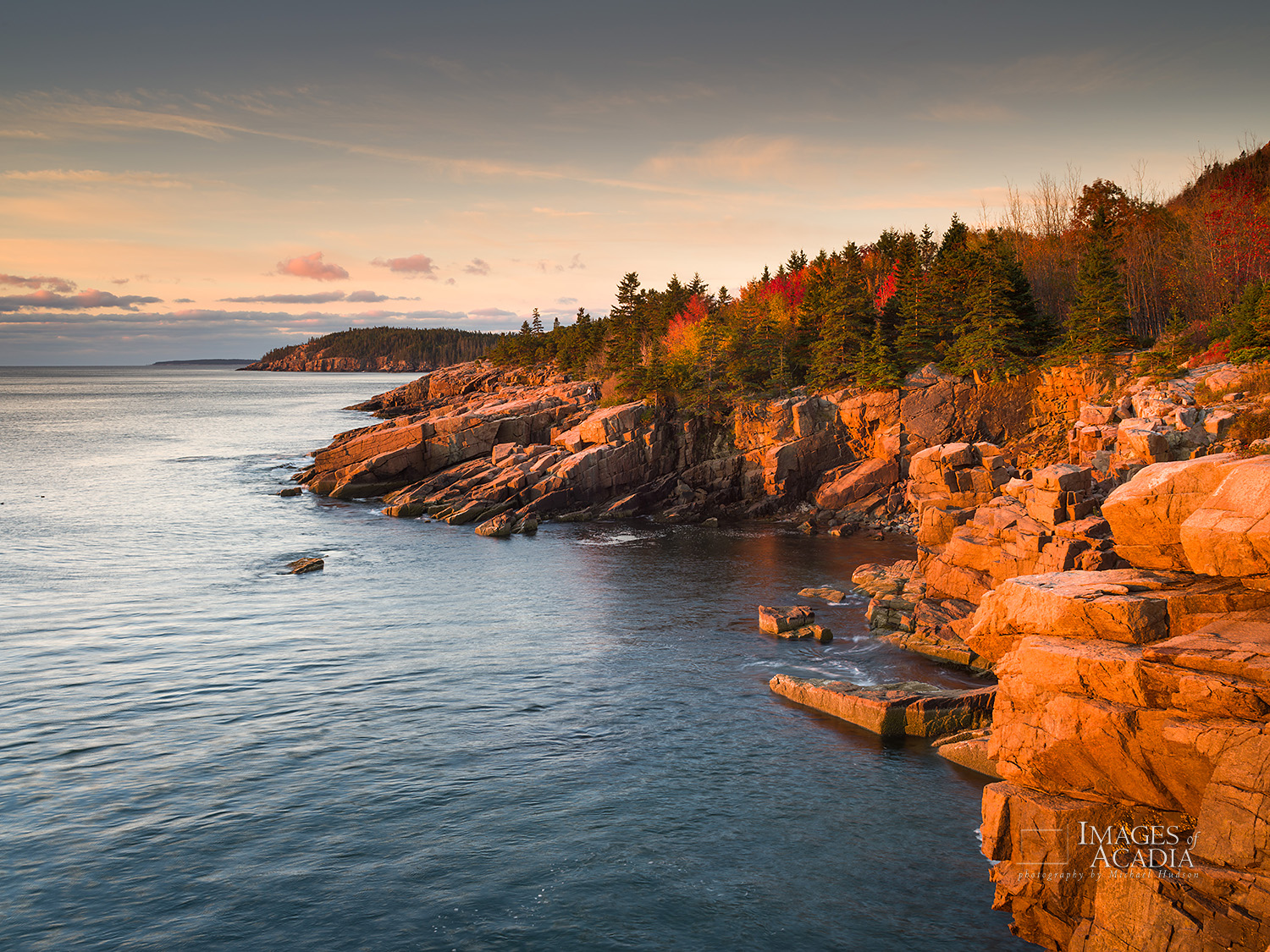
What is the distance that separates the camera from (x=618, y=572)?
5322 centimetres

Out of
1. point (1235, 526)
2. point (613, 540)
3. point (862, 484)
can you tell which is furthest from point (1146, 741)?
point (862, 484)

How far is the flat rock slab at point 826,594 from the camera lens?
44.4 metres

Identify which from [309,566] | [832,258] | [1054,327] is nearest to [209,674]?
[309,566]

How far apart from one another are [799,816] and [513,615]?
81.9ft

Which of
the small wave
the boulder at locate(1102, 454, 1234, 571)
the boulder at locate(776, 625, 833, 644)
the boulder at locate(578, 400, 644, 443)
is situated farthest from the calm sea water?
the boulder at locate(578, 400, 644, 443)

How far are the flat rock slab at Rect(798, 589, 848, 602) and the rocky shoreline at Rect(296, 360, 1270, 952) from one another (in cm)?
16

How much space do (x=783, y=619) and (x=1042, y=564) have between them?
12568 mm

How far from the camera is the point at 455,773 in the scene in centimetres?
2522

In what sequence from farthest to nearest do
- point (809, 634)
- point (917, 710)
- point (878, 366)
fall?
point (878, 366)
point (809, 634)
point (917, 710)

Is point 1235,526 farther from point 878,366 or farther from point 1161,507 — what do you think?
point 878,366

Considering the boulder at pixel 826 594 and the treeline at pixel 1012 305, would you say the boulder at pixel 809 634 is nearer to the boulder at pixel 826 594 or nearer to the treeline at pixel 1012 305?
the boulder at pixel 826 594

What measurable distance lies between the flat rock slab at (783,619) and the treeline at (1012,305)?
38.3 m

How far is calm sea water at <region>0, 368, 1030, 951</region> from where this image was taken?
18000 mm

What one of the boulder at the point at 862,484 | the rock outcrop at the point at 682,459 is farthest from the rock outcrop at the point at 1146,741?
the boulder at the point at 862,484
